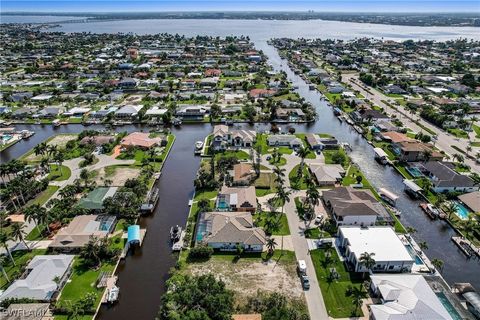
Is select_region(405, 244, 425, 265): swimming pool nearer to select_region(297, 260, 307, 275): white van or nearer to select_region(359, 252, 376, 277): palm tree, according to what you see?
select_region(359, 252, 376, 277): palm tree

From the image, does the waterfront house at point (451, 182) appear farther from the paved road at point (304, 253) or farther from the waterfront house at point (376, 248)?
the paved road at point (304, 253)

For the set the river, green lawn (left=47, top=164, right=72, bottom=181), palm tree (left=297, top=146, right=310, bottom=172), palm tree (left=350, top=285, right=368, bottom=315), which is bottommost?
the river

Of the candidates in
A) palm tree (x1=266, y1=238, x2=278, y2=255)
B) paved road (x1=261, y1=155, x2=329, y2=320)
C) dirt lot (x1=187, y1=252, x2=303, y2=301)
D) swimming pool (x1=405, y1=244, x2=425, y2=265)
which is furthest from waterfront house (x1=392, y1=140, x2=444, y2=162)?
dirt lot (x1=187, y1=252, x2=303, y2=301)

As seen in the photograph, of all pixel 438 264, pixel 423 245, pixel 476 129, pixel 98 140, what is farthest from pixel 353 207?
pixel 476 129

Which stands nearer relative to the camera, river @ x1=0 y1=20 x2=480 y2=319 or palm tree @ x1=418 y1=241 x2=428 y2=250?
river @ x1=0 y1=20 x2=480 y2=319

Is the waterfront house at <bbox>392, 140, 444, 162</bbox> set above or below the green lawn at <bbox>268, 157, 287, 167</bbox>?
above

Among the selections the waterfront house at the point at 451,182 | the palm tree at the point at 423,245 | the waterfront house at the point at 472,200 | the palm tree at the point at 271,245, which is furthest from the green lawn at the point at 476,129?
the palm tree at the point at 271,245

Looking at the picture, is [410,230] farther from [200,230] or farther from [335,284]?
[200,230]
